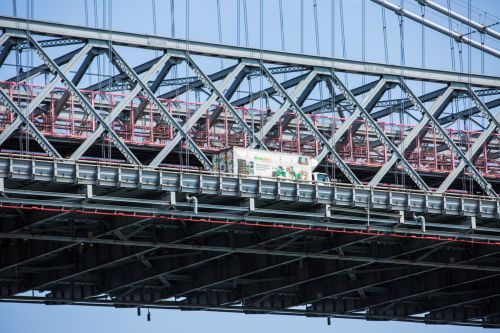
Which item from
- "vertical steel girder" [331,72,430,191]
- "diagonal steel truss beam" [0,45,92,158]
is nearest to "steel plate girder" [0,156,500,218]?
"diagonal steel truss beam" [0,45,92,158]

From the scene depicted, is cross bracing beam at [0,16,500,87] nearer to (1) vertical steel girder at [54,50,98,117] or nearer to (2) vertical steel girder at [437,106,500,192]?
(1) vertical steel girder at [54,50,98,117]

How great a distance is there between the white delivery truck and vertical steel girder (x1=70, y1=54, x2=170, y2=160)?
7157 mm

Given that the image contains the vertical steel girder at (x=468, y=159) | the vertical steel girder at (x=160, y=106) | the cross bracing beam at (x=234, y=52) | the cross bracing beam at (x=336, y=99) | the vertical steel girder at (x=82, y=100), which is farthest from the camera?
the cross bracing beam at (x=336, y=99)

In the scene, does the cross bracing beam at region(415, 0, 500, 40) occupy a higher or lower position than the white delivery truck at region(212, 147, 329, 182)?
higher

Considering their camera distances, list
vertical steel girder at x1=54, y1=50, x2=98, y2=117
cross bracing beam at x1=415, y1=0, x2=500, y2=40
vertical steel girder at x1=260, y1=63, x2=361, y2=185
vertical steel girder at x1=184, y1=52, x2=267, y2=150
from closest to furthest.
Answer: vertical steel girder at x1=54, y1=50, x2=98, y2=117
vertical steel girder at x1=184, y1=52, x2=267, y2=150
vertical steel girder at x1=260, y1=63, x2=361, y2=185
cross bracing beam at x1=415, y1=0, x2=500, y2=40

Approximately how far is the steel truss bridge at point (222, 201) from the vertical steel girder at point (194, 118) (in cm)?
15

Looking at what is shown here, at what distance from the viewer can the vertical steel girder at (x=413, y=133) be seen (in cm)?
10850

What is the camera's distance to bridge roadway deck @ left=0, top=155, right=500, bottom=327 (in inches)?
3632

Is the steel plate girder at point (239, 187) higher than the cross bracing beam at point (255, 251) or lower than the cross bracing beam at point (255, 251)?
higher

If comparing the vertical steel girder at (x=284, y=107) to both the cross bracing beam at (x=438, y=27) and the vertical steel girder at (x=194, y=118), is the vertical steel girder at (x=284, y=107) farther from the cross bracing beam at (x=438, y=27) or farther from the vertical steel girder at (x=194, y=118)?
the cross bracing beam at (x=438, y=27)

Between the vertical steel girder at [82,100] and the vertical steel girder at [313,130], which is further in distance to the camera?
the vertical steel girder at [313,130]

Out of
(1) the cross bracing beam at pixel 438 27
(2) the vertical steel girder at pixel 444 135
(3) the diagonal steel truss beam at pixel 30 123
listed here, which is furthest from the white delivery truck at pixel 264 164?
(1) the cross bracing beam at pixel 438 27

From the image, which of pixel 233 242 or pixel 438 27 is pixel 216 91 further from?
pixel 438 27

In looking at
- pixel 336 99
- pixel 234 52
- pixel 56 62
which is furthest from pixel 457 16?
pixel 56 62
